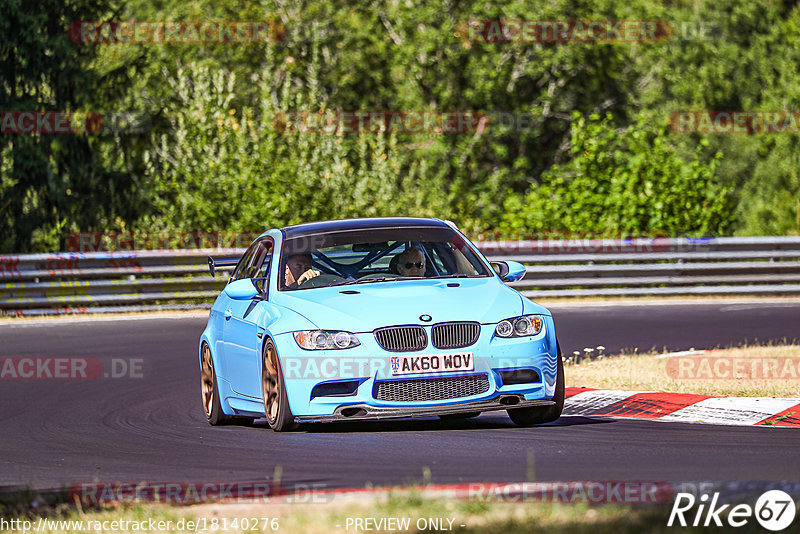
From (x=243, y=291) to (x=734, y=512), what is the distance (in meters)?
5.08

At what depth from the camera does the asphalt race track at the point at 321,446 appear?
305 inches

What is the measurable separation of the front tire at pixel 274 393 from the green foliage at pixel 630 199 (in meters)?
18.0

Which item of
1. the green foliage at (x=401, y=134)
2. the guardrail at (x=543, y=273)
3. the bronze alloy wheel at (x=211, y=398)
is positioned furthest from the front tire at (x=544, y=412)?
the green foliage at (x=401, y=134)

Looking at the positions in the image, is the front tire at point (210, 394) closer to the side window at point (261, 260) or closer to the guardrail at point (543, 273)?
the side window at point (261, 260)

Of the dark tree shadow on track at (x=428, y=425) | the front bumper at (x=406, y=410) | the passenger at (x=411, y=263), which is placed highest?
the passenger at (x=411, y=263)

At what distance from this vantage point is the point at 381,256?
10727mm

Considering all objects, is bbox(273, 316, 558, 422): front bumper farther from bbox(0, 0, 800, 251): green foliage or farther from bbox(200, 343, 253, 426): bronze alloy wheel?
bbox(0, 0, 800, 251): green foliage

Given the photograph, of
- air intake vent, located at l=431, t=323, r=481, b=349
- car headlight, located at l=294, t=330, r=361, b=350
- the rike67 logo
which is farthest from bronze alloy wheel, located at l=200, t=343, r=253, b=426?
the rike67 logo

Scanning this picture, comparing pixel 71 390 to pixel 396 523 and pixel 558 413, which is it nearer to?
pixel 558 413

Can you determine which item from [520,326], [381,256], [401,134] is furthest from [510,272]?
[401,134]

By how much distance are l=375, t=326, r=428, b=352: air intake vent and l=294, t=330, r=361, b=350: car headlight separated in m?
0.16

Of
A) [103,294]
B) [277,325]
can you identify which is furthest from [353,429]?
[103,294]

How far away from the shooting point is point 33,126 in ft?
97.5

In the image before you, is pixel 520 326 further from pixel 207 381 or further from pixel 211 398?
pixel 207 381
